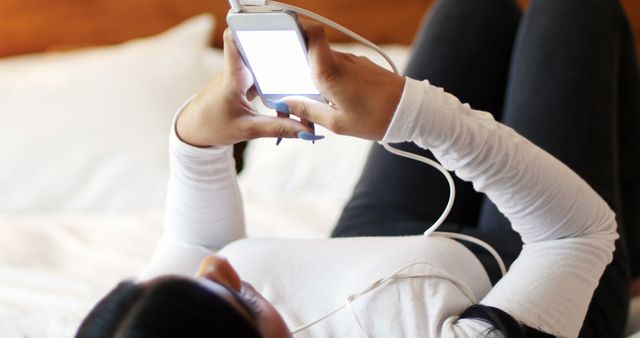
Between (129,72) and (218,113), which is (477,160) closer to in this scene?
(218,113)

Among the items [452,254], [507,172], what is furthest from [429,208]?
[507,172]

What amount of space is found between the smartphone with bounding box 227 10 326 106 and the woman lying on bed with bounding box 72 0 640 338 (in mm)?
23

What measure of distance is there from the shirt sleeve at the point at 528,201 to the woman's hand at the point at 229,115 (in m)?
0.12

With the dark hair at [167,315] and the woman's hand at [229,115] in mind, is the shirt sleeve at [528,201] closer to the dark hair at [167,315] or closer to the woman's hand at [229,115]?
the woman's hand at [229,115]

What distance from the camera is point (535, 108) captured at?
3.72 ft

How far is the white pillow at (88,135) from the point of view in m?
1.67

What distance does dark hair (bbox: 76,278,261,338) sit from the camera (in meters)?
0.54

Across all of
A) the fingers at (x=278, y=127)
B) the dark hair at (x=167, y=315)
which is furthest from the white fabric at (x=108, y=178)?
the dark hair at (x=167, y=315)

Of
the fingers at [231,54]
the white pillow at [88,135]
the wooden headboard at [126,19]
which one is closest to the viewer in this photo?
the fingers at [231,54]

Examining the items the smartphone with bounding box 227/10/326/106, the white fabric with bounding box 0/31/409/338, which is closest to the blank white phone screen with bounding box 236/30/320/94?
the smartphone with bounding box 227/10/326/106

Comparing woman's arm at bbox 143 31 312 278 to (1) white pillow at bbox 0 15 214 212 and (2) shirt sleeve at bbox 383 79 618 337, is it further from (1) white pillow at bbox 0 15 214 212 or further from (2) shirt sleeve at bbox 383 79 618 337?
(1) white pillow at bbox 0 15 214 212

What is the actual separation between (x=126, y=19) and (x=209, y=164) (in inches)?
46.3

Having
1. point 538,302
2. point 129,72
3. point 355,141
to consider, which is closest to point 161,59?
point 129,72

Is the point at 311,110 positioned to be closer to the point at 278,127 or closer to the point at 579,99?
the point at 278,127
